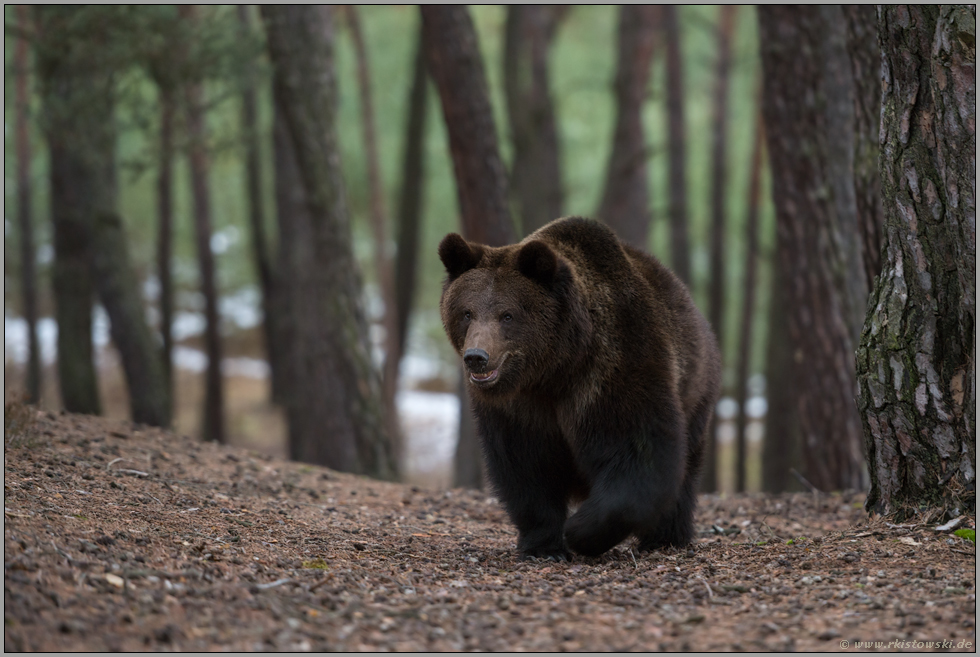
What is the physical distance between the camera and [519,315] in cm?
570

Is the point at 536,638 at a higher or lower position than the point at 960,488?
lower

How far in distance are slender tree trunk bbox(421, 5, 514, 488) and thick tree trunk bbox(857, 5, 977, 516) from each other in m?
5.20

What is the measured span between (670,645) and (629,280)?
2902 millimetres

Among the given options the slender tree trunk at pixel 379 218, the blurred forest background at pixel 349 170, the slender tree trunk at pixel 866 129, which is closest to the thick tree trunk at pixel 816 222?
the blurred forest background at pixel 349 170

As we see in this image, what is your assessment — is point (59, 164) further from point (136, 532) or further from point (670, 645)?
point (670, 645)

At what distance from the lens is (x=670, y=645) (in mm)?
3777

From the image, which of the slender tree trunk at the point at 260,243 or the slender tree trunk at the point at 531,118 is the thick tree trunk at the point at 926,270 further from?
the slender tree trunk at the point at 260,243

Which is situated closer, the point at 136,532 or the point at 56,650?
the point at 56,650

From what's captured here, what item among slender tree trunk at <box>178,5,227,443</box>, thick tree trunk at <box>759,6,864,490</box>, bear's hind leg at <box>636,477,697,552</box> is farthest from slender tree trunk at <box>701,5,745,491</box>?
slender tree trunk at <box>178,5,227,443</box>

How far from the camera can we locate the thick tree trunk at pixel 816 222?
961cm

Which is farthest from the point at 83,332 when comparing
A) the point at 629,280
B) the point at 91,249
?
the point at 629,280

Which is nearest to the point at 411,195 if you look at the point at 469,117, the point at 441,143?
the point at 469,117

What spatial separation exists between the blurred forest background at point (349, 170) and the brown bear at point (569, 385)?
309 cm

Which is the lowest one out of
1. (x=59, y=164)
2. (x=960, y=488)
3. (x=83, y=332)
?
(x=960, y=488)
